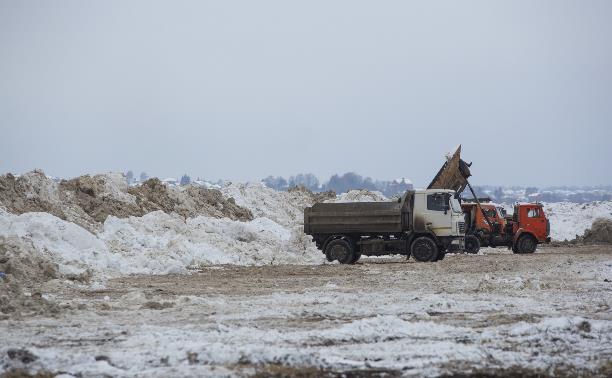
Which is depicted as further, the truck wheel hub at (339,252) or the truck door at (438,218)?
the truck wheel hub at (339,252)

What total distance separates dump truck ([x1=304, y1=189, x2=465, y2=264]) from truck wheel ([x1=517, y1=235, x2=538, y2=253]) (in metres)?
7.71

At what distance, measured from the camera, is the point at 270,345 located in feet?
35.3

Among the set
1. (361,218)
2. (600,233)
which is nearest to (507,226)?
(361,218)

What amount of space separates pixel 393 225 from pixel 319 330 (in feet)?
53.2

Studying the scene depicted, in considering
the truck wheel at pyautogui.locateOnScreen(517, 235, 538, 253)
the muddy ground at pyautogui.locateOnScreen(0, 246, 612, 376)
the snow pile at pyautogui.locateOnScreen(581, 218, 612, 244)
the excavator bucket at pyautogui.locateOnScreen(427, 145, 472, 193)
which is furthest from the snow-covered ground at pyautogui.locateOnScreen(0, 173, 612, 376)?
the snow pile at pyautogui.locateOnScreen(581, 218, 612, 244)

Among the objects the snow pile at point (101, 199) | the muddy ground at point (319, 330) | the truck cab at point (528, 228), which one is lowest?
the muddy ground at point (319, 330)

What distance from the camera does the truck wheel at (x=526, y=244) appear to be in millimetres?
35312

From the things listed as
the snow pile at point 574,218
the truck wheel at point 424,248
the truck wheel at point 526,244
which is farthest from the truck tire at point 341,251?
the snow pile at point 574,218

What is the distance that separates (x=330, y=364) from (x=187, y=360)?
1.52 meters

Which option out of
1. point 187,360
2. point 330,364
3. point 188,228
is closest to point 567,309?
point 330,364

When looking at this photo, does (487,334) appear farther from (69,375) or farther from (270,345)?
(69,375)

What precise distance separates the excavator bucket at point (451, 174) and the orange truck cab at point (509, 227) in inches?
68.6

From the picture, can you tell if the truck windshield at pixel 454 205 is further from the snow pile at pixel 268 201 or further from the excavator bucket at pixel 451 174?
the snow pile at pixel 268 201

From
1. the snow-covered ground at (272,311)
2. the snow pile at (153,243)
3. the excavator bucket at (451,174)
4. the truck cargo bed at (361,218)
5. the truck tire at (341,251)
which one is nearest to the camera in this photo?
the snow-covered ground at (272,311)
